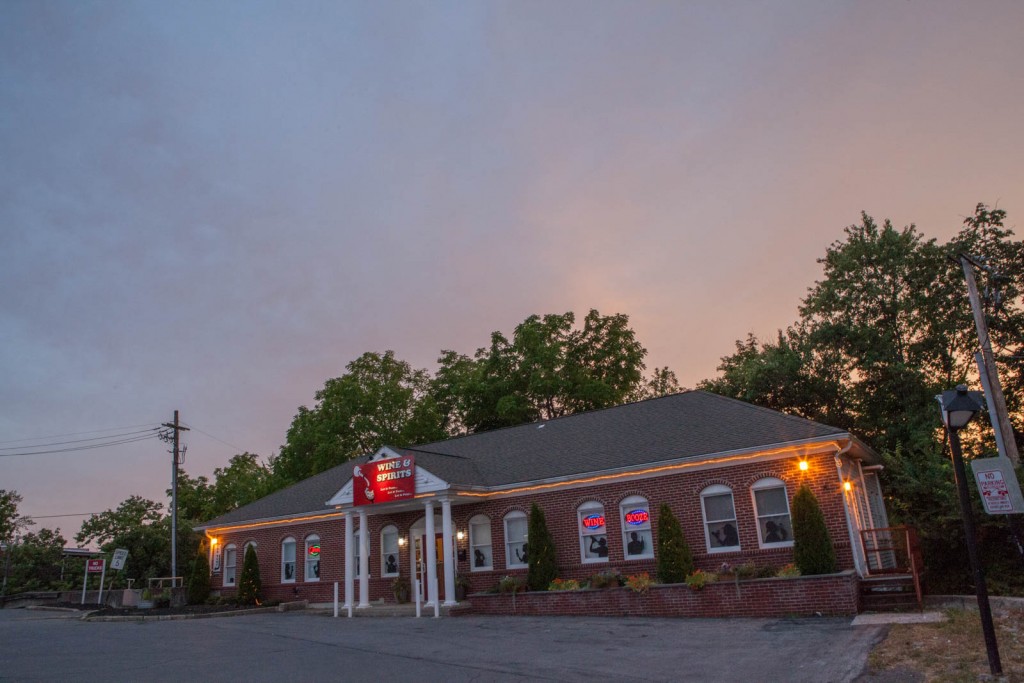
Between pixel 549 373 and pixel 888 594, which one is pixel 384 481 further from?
pixel 549 373

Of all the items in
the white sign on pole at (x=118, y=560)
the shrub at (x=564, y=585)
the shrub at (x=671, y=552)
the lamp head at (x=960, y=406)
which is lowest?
the shrub at (x=564, y=585)

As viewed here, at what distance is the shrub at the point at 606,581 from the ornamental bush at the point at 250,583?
1520cm

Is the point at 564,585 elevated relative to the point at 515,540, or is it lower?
lower

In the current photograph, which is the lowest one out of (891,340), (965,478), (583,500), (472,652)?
(472,652)

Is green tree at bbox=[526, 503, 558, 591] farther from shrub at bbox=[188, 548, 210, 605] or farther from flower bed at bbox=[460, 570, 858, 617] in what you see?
shrub at bbox=[188, 548, 210, 605]

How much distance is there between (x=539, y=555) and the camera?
20312 millimetres

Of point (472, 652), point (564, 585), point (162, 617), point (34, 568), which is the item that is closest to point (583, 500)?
point (564, 585)

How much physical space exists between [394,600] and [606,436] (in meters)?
9.17

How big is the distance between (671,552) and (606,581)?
1.93 m

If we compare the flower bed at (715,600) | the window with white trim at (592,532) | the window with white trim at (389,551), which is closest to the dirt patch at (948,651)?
the flower bed at (715,600)

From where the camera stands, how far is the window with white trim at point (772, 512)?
17953mm

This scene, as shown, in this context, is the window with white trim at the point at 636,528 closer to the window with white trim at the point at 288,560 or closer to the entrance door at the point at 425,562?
the entrance door at the point at 425,562

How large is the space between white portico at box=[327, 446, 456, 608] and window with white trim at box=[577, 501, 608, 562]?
13.0ft

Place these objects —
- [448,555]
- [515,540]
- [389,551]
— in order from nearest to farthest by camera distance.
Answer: [448,555] → [515,540] → [389,551]
